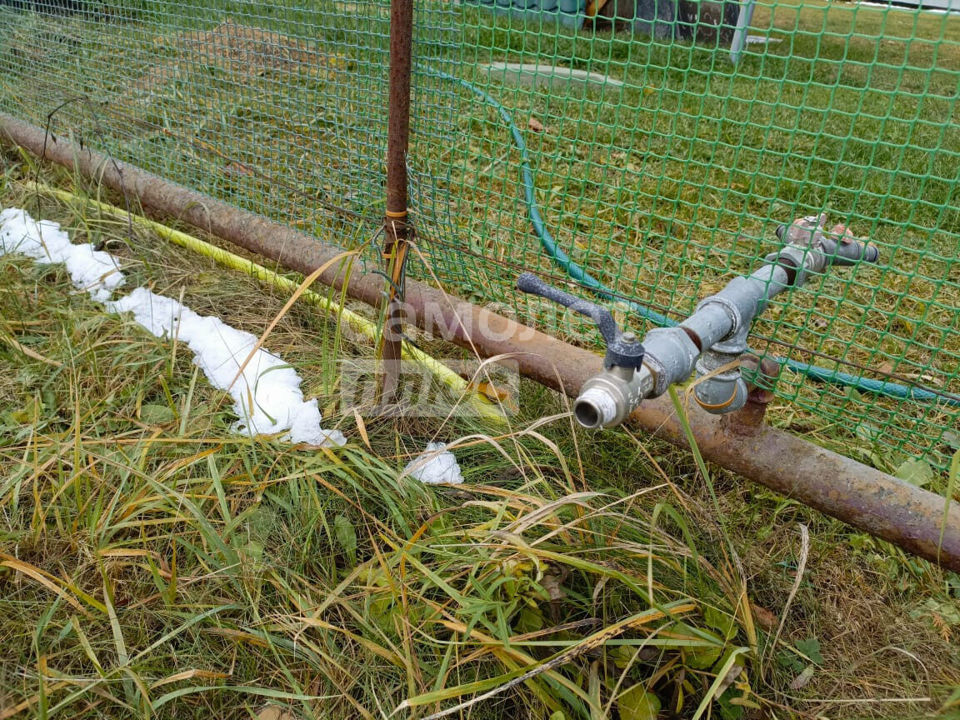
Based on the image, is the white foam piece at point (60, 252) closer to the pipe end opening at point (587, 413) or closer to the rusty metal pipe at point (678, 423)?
the rusty metal pipe at point (678, 423)

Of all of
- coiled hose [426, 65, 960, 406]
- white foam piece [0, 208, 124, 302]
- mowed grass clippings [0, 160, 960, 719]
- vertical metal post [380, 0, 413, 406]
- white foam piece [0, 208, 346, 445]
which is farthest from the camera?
white foam piece [0, 208, 124, 302]

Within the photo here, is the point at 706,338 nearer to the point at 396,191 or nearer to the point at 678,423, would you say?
the point at 678,423

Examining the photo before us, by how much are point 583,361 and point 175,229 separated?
5.50ft

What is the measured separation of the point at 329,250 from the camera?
1.91 m

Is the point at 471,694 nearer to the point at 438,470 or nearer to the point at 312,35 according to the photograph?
the point at 438,470

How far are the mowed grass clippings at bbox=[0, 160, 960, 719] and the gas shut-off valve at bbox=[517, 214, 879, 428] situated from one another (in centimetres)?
20

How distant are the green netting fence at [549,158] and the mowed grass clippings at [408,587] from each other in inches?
14.0

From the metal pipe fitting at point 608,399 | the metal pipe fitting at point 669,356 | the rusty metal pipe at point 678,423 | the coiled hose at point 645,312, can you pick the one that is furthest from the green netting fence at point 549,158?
the metal pipe fitting at point 608,399

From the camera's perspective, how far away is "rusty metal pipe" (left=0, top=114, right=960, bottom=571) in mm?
1245

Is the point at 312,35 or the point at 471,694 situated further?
the point at 312,35

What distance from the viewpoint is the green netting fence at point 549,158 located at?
5.08ft

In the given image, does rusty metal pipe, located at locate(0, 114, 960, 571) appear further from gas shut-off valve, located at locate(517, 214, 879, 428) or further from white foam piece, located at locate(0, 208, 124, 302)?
white foam piece, located at locate(0, 208, 124, 302)

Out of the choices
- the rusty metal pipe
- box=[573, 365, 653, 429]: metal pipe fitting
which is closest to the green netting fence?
the rusty metal pipe

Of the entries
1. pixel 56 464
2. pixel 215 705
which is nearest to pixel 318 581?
pixel 215 705
